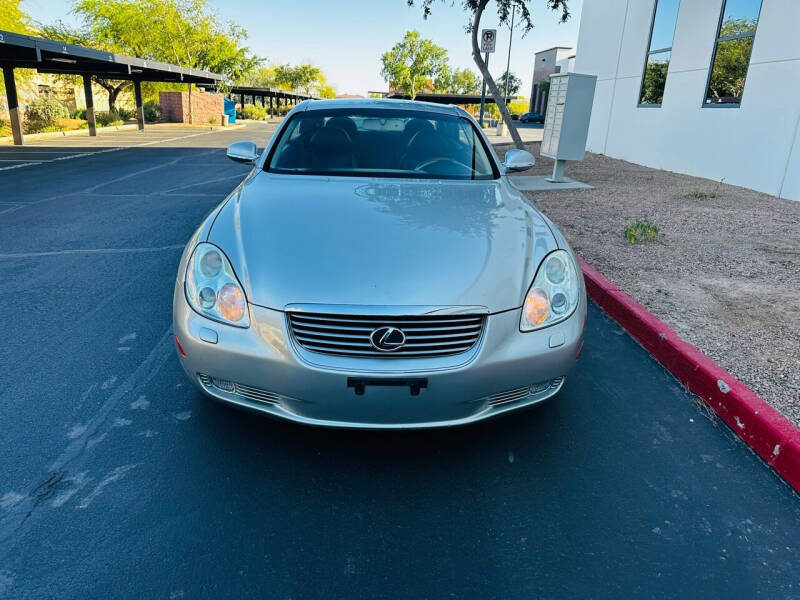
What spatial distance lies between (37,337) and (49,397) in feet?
2.96

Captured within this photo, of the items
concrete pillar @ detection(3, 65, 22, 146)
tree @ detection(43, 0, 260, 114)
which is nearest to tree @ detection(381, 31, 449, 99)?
tree @ detection(43, 0, 260, 114)

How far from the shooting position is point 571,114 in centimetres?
1016

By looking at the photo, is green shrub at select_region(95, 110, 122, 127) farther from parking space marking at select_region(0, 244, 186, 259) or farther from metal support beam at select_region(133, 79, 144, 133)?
parking space marking at select_region(0, 244, 186, 259)

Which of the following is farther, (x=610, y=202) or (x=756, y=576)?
(x=610, y=202)

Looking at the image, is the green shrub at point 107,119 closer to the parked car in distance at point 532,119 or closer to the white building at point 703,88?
the white building at point 703,88

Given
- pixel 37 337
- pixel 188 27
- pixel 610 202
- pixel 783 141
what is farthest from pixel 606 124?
pixel 188 27

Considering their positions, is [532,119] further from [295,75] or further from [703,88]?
[703,88]

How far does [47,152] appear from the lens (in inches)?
632

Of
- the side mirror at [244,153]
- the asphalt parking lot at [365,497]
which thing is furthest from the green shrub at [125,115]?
the asphalt parking lot at [365,497]

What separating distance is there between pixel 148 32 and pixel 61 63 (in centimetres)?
1833

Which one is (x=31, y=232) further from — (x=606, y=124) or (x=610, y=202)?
(x=606, y=124)

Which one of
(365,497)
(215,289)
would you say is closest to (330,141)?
(215,289)

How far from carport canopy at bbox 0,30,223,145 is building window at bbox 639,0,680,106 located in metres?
16.0

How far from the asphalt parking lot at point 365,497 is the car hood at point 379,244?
77 cm
